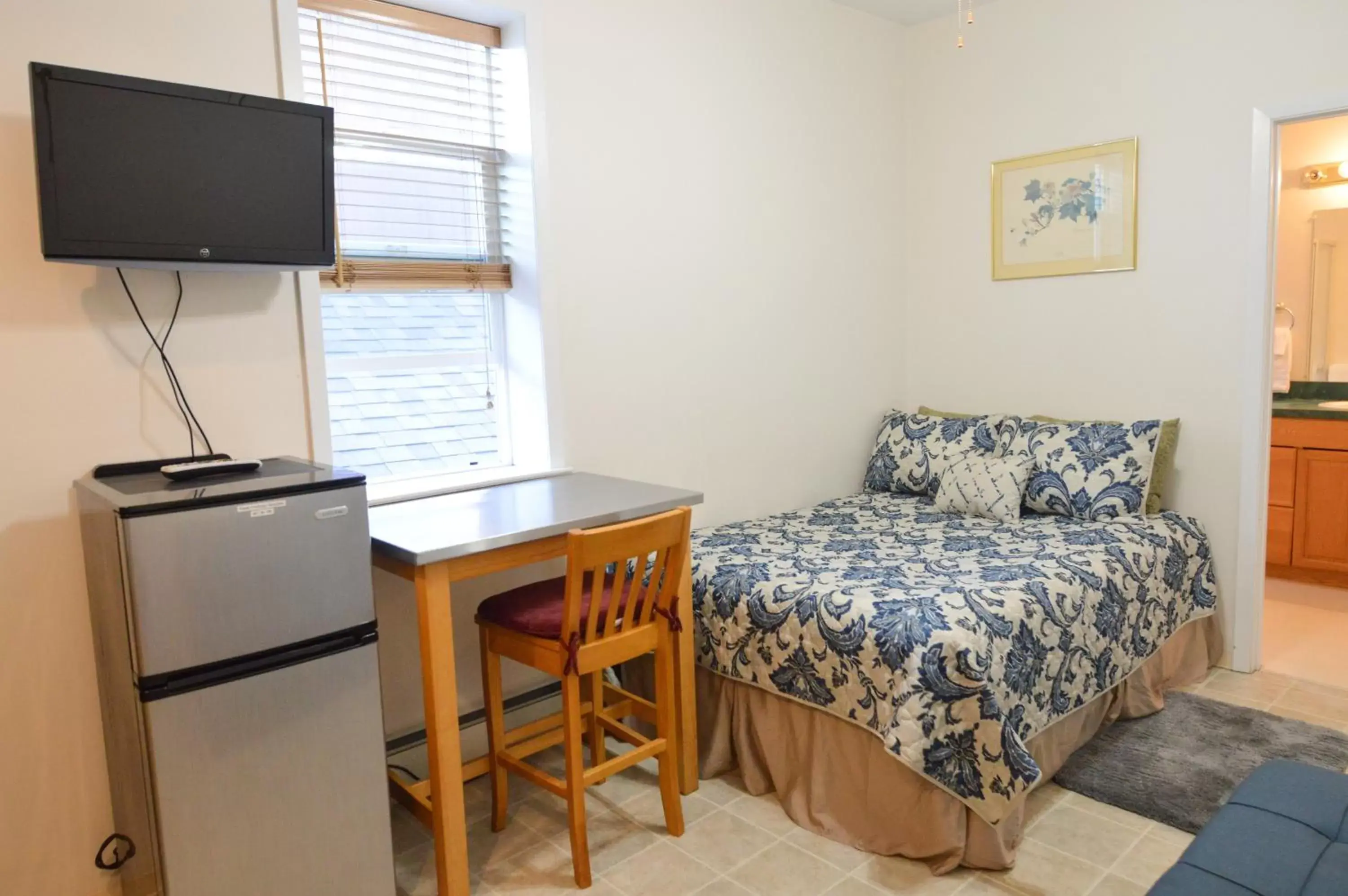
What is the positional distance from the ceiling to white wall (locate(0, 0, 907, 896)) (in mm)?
72

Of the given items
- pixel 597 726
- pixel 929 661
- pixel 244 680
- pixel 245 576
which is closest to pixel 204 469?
pixel 245 576

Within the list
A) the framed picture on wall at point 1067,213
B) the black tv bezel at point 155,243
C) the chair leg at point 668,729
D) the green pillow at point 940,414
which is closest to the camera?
the black tv bezel at point 155,243

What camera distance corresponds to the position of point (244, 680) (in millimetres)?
1767

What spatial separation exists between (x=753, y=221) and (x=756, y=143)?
0.29m

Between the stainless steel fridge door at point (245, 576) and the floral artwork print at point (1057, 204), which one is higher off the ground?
the floral artwork print at point (1057, 204)

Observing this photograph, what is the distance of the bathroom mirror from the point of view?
4605 millimetres

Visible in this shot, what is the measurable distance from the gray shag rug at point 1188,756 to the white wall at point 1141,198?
2.04 feet

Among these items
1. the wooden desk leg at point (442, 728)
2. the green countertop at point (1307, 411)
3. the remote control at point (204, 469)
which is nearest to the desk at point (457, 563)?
the wooden desk leg at point (442, 728)

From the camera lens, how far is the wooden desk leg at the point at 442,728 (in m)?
2.00

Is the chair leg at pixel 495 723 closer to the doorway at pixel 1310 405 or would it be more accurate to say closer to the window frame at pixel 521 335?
the window frame at pixel 521 335

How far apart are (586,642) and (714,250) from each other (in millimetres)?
1682

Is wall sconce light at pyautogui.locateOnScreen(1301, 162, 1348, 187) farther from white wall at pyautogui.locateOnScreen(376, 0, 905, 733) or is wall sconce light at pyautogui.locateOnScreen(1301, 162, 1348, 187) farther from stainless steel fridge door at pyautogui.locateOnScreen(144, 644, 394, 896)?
stainless steel fridge door at pyautogui.locateOnScreen(144, 644, 394, 896)

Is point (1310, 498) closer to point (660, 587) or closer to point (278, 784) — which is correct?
point (660, 587)

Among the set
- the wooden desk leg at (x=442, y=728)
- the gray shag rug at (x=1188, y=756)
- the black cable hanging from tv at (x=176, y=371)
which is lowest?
the gray shag rug at (x=1188, y=756)
